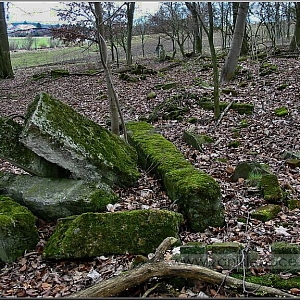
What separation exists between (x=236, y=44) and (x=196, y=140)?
5969 mm

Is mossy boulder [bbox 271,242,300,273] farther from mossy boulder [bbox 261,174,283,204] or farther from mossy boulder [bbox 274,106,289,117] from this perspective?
mossy boulder [bbox 274,106,289,117]

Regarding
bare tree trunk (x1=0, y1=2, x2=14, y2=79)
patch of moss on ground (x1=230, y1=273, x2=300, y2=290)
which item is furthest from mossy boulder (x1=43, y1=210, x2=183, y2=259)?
bare tree trunk (x1=0, y1=2, x2=14, y2=79)

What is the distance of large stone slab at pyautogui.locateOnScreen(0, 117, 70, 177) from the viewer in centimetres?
504

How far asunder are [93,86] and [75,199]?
33.7 ft

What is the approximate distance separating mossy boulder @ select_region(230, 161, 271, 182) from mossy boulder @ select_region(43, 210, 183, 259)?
199cm

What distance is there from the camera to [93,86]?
14219 millimetres

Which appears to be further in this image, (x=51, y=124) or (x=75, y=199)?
(x=51, y=124)

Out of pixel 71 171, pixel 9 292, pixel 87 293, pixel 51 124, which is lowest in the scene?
pixel 9 292

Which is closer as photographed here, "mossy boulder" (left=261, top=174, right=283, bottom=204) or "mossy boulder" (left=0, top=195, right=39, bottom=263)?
"mossy boulder" (left=0, top=195, right=39, bottom=263)

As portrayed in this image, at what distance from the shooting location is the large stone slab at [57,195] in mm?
4477

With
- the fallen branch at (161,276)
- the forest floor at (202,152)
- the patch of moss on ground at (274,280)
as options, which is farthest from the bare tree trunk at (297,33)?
the fallen branch at (161,276)

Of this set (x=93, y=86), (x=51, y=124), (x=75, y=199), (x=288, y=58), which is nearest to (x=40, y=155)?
(x=51, y=124)

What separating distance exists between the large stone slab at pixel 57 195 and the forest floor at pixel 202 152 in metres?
0.20

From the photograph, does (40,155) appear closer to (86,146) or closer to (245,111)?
(86,146)
